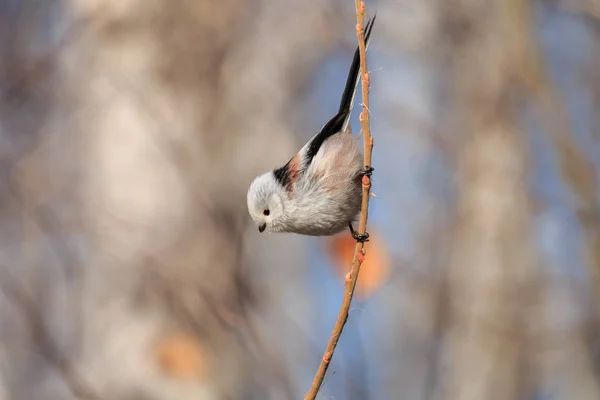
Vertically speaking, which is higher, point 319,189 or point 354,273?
point 319,189

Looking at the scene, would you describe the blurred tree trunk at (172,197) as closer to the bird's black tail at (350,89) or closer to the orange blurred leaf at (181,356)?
the orange blurred leaf at (181,356)

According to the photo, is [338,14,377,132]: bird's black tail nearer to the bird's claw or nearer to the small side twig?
the bird's claw

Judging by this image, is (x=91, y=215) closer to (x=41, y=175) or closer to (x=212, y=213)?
(x=41, y=175)

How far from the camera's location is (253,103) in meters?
4.17

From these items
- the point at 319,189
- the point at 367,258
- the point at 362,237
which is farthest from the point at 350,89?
the point at 367,258

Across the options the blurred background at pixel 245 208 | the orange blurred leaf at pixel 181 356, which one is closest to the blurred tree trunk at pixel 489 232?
the blurred background at pixel 245 208

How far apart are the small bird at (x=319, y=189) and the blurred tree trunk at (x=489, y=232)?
2.23 meters

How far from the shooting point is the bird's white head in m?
2.08

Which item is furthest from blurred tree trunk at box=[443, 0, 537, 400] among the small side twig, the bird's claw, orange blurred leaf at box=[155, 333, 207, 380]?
the small side twig

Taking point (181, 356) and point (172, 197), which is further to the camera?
point (172, 197)

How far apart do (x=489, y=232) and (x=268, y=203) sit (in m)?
2.61

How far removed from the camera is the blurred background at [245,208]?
3408 mm

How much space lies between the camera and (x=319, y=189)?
6.86 ft

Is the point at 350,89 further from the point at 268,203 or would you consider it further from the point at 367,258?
Answer: the point at 367,258
